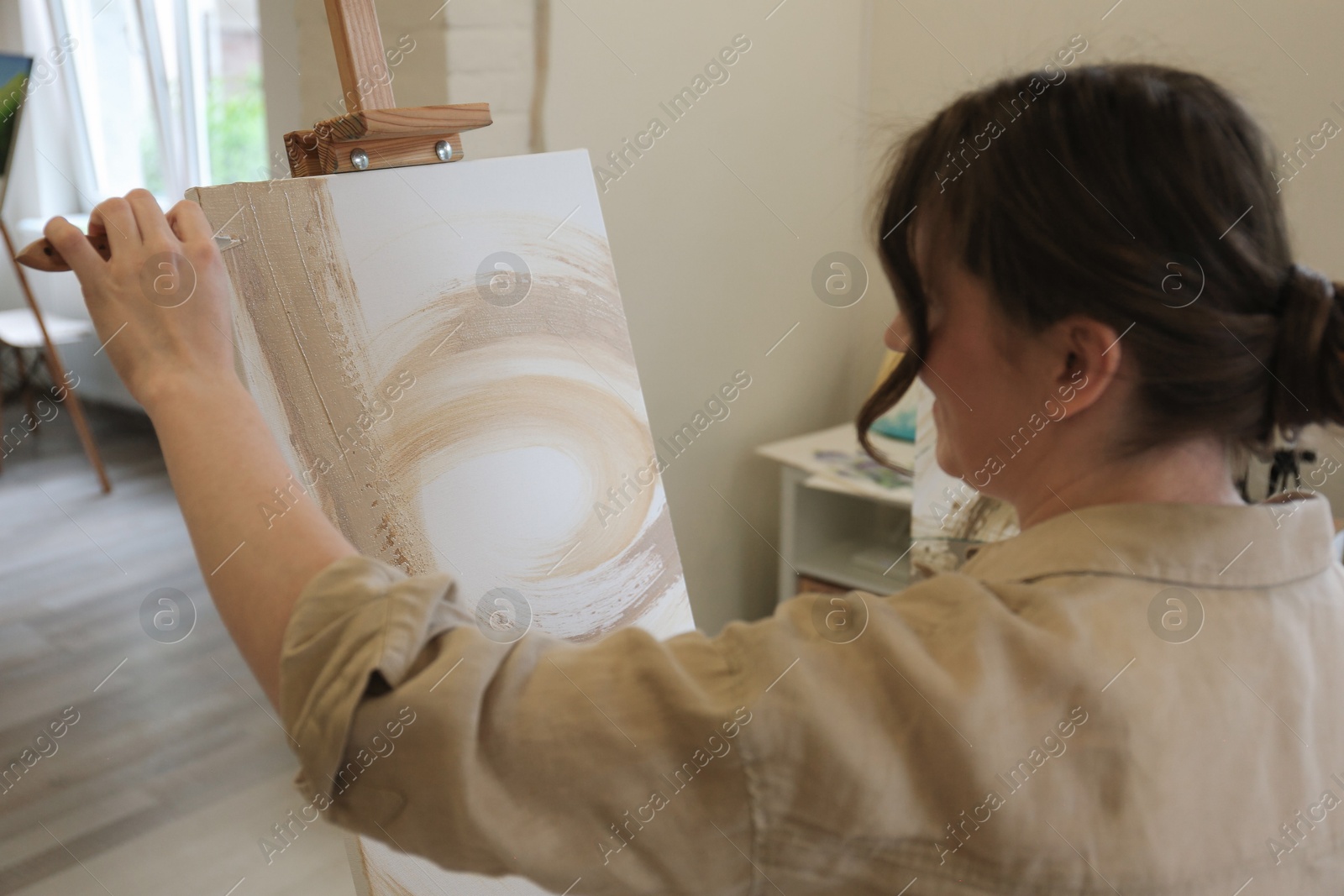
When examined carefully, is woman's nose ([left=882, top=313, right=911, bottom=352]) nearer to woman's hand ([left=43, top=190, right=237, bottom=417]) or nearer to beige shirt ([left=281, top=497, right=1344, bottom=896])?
beige shirt ([left=281, top=497, right=1344, bottom=896])

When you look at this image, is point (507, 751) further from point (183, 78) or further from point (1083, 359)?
point (183, 78)

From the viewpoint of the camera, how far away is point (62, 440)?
14.0 ft

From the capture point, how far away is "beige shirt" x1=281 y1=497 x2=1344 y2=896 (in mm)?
510

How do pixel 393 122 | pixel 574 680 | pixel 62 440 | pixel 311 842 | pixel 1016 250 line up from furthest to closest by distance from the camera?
pixel 62 440, pixel 311 842, pixel 393 122, pixel 1016 250, pixel 574 680

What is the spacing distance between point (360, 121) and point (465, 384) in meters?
0.28

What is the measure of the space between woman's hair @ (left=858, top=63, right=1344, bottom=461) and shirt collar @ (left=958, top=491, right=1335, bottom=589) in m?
0.05

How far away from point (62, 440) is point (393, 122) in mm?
4029

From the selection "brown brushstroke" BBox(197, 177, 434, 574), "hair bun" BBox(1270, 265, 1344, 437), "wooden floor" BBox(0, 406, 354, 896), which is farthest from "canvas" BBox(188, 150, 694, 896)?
"wooden floor" BBox(0, 406, 354, 896)

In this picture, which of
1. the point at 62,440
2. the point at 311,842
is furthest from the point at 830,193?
the point at 62,440

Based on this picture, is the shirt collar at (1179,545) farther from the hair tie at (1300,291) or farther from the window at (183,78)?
the window at (183,78)

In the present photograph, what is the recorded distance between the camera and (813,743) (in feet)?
1.68

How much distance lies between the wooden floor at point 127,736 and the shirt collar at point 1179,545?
5.30 feet

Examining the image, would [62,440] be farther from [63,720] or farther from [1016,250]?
[1016,250]

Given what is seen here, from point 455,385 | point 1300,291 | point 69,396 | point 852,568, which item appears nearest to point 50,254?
point 455,385
